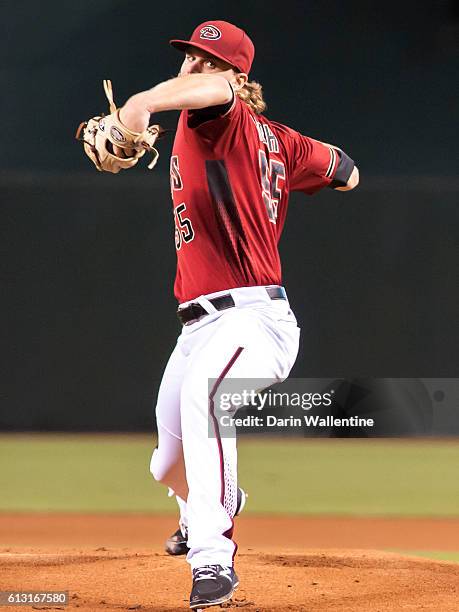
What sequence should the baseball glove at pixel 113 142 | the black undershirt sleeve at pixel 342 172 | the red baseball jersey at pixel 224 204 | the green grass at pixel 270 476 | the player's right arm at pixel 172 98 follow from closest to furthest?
the player's right arm at pixel 172 98
the baseball glove at pixel 113 142
the red baseball jersey at pixel 224 204
the black undershirt sleeve at pixel 342 172
the green grass at pixel 270 476

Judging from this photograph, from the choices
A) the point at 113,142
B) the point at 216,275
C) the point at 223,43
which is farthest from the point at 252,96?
the point at 113,142

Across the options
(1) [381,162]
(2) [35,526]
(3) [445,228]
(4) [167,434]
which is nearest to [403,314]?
(3) [445,228]

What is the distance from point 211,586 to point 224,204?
1.13 metres

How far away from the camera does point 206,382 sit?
271 centimetres

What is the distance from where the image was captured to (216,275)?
113 inches

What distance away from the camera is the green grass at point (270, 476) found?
18.5 feet

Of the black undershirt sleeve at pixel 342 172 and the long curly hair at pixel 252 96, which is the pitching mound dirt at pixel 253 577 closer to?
the black undershirt sleeve at pixel 342 172

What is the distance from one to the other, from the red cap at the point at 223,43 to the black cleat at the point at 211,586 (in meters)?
1.54

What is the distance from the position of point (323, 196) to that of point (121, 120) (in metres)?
5.43

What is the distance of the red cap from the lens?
2883 millimetres

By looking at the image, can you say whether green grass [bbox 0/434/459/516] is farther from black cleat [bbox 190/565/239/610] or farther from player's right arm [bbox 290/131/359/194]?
black cleat [bbox 190/565/239/610]

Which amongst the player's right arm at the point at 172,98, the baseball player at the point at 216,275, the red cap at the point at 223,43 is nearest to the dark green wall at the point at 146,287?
the baseball player at the point at 216,275

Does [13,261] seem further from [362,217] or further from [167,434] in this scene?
[167,434]

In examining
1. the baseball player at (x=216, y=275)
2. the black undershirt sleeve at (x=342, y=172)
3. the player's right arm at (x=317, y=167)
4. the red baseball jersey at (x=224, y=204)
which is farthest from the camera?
the black undershirt sleeve at (x=342, y=172)
